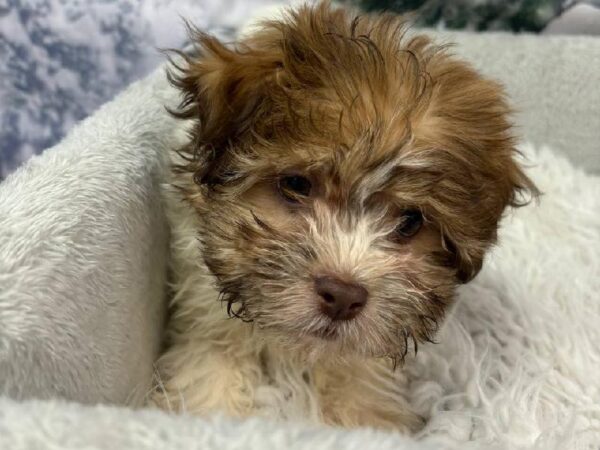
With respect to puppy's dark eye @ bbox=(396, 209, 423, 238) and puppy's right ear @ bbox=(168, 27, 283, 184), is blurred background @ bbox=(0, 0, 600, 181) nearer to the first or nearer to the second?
puppy's right ear @ bbox=(168, 27, 283, 184)

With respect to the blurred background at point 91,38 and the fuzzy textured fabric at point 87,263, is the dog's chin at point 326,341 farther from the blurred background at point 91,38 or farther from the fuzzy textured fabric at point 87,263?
the blurred background at point 91,38

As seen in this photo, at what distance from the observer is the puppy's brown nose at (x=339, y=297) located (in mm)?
1115

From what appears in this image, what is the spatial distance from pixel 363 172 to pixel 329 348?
0.27m

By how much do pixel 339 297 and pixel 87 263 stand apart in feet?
1.43

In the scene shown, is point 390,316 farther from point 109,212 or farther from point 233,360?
point 109,212

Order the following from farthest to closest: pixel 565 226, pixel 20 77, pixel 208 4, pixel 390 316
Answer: pixel 208 4
pixel 20 77
pixel 565 226
pixel 390 316

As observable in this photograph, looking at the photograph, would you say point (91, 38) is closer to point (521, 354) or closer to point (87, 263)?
point (87, 263)

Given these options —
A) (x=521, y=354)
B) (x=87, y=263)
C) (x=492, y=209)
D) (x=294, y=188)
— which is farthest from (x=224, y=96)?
(x=521, y=354)

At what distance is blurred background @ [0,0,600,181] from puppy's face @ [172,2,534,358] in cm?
101

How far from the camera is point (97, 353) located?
1.26 m

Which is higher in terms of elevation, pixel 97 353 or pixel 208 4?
pixel 208 4

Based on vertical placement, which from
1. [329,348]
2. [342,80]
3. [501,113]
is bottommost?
[329,348]

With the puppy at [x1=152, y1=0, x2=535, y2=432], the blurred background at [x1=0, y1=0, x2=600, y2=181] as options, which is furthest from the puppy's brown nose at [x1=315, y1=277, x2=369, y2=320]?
the blurred background at [x1=0, y1=0, x2=600, y2=181]

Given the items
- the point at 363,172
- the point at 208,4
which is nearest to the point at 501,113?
the point at 363,172
